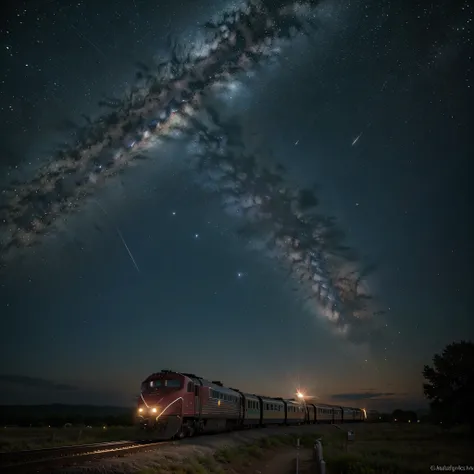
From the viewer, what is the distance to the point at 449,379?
5250 cm

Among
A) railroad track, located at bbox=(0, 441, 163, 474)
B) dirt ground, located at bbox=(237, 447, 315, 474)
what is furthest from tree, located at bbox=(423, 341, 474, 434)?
railroad track, located at bbox=(0, 441, 163, 474)

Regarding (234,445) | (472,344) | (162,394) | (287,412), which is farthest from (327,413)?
(162,394)

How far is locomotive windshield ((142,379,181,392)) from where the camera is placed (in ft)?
81.7

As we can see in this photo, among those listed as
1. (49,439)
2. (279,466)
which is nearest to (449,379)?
(279,466)

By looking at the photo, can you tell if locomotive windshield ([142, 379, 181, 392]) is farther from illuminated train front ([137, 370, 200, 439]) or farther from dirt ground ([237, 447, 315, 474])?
dirt ground ([237, 447, 315, 474])

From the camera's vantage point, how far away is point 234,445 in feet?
83.6

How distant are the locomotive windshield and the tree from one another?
1426 inches

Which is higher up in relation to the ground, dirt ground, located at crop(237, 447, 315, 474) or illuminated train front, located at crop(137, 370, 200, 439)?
illuminated train front, located at crop(137, 370, 200, 439)

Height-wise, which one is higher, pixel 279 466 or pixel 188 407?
pixel 188 407

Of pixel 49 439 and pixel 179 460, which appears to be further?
pixel 49 439

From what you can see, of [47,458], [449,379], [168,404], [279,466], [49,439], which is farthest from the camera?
[449,379]

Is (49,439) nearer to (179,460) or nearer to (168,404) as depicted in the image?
(168,404)

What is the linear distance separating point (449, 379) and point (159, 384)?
42775mm

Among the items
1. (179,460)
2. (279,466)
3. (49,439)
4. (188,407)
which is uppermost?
(188,407)
